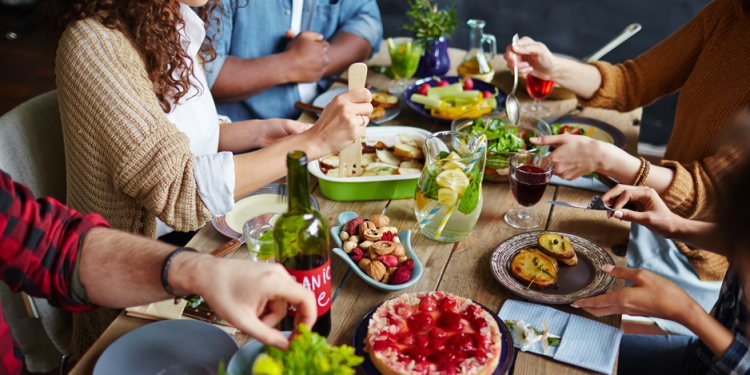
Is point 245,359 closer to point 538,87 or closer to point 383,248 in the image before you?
point 383,248

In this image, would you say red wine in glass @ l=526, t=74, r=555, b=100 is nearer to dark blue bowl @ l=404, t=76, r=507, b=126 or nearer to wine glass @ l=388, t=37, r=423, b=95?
dark blue bowl @ l=404, t=76, r=507, b=126

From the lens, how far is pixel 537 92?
1826mm

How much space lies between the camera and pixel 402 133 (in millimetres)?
1519

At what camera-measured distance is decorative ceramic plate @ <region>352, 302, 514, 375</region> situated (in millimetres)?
790

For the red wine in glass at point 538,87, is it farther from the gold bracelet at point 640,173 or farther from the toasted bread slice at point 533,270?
the toasted bread slice at point 533,270

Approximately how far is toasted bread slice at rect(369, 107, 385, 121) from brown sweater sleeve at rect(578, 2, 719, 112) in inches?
29.0

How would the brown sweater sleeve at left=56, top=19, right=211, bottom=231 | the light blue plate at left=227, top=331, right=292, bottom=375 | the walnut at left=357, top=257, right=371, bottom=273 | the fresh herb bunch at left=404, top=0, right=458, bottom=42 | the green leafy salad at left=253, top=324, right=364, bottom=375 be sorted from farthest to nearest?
the fresh herb bunch at left=404, top=0, right=458, bottom=42, the brown sweater sleeve at left=56, top=19, right=211, bottom=231, the walnut at left=357, top=257, right=371, bottom=273, the light blue plate at left=227, top=331, right=292, bottom=375, the green leafy salad at left=253, top=324, right=364, bottom=375

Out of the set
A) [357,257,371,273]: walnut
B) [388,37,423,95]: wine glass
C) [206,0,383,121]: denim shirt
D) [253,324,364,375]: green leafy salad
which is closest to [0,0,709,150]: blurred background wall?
[206,0,383,121]: denim shirt

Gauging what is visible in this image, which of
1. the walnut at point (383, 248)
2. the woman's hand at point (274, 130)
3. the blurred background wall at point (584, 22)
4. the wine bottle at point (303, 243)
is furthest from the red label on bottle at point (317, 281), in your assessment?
the blurred background wall at point (584, 22)

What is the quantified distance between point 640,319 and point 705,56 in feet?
3.15

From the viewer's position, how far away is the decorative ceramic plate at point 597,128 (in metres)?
1.66

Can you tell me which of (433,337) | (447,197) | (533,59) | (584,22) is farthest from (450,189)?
(584,22)

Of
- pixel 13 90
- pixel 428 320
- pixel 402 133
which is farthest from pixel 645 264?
pixel 13 90

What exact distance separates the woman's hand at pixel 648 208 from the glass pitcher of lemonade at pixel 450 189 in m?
0.35
